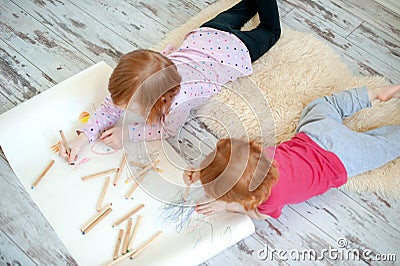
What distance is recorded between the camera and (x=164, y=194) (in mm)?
1079

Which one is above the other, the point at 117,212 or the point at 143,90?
the point at 143,90

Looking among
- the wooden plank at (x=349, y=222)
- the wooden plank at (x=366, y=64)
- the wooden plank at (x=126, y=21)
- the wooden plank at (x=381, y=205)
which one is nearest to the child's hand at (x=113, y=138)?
the wooden plank at (x=126, y=21)

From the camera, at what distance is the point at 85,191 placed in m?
1.09

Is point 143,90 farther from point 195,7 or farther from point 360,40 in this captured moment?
point 360,40

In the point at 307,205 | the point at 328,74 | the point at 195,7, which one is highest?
the point at 195,7

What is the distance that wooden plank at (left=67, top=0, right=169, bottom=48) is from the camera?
137 centimetres

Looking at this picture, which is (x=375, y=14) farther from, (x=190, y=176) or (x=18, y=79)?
(x=18, y=79)

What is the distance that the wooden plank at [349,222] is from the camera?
1.05 meters

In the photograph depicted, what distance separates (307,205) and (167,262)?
1.09 feet

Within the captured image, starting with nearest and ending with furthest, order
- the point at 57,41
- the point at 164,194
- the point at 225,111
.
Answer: the point at 164,194, the point at 225,111, the point at 57,41

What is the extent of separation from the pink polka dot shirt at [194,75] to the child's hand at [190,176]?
0.11 meters

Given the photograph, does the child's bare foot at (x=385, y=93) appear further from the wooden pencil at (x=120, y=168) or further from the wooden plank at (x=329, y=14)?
the wooden pencil at (x=120, y=168)

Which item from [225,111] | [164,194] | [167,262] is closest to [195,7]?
[225,111]

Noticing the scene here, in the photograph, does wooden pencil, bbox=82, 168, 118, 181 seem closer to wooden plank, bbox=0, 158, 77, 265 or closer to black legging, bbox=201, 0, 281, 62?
wooden plank, bbox=0, 158, 77, 265
